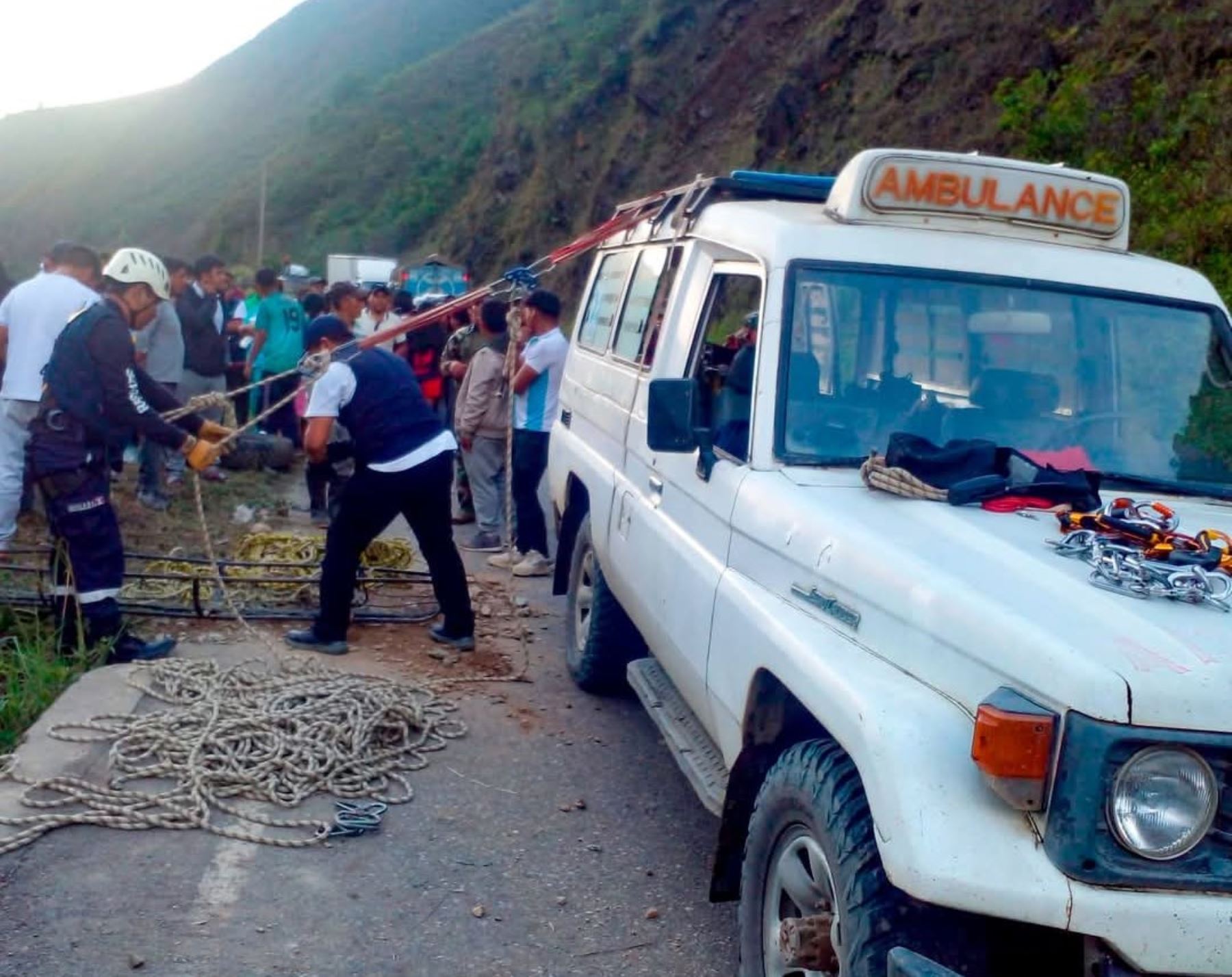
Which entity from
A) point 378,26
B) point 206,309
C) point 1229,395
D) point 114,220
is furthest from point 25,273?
point 1229,395

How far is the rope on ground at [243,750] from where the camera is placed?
455 centimetres

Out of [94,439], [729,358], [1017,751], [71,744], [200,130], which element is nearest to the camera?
[1017,751]

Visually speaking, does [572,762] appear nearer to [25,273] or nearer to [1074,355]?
[1074,355]

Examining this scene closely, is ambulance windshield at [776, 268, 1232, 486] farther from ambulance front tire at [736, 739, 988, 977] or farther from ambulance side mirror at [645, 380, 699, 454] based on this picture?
ambulance front tire at [736, 739, 988, 977]

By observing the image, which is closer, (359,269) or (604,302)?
(604,302)

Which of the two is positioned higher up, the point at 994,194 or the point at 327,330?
the point at 994,194

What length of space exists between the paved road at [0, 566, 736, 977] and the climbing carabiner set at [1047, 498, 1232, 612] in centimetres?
169

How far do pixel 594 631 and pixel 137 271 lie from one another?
2.62 metres

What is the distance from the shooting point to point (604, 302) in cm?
660

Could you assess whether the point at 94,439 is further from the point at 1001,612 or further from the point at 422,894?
the point at 1001,612

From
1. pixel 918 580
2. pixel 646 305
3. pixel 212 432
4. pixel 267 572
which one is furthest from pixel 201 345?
pixel 918 580

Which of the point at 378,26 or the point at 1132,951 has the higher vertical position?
the point at 378,26

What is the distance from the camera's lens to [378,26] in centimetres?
7700

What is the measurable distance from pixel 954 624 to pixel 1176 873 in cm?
64
